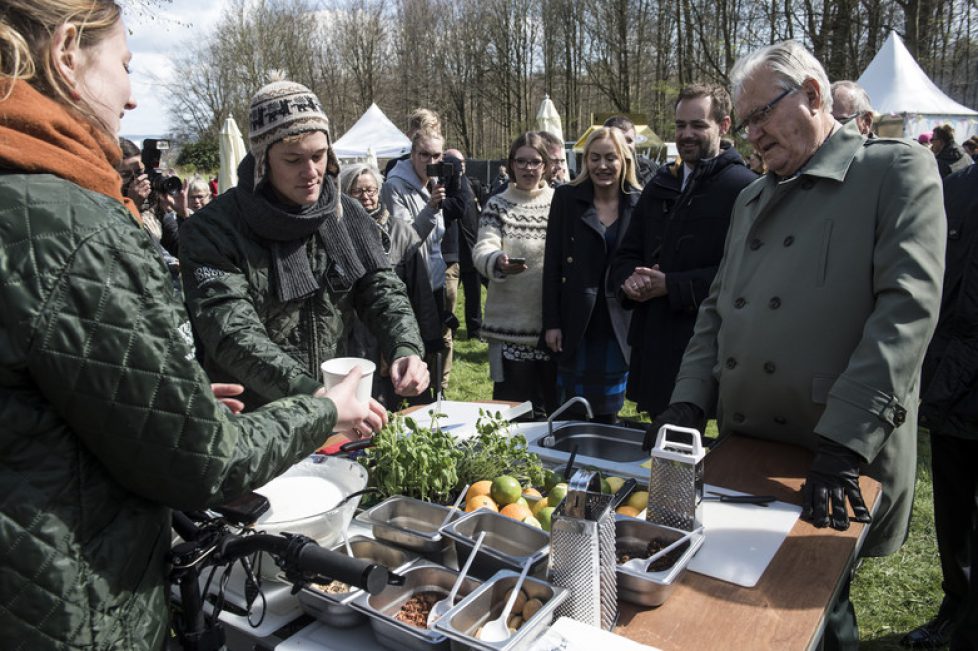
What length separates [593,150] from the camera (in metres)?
3.66

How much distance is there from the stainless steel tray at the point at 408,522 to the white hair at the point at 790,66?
59.3 inches

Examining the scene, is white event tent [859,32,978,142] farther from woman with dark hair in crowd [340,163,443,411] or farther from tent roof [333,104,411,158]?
woman with dark hair in crowd [340,163,443,411]

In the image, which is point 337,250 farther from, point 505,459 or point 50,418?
point 50,418

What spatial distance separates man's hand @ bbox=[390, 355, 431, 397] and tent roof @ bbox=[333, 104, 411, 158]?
42.6ft

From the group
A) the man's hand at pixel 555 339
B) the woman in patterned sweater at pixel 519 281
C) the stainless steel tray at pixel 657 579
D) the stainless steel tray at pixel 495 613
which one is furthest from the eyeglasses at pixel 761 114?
the woman in patterned sweater at pixel 519 281

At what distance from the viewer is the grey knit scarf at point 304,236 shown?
7.12 ft

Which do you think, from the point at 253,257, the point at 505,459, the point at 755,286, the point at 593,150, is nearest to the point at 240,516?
the point at 505,459

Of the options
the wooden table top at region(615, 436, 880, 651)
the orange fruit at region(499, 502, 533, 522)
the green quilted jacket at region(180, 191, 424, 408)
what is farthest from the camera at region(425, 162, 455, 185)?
the wooden table top at region(615, 436, 880, 651)

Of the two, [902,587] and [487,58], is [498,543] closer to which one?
[902,587]

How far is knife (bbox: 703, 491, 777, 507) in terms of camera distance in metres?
1.74

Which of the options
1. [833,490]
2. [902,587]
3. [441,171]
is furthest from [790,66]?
[441,171]

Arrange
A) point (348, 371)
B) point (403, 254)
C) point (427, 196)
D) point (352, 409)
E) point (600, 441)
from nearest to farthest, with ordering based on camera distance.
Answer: point (352, 409)
point (348, 371)
point (600, 441)
point (403, 254)
point (427, 196)

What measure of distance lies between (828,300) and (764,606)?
2.97ft

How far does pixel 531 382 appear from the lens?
4.05 meters
